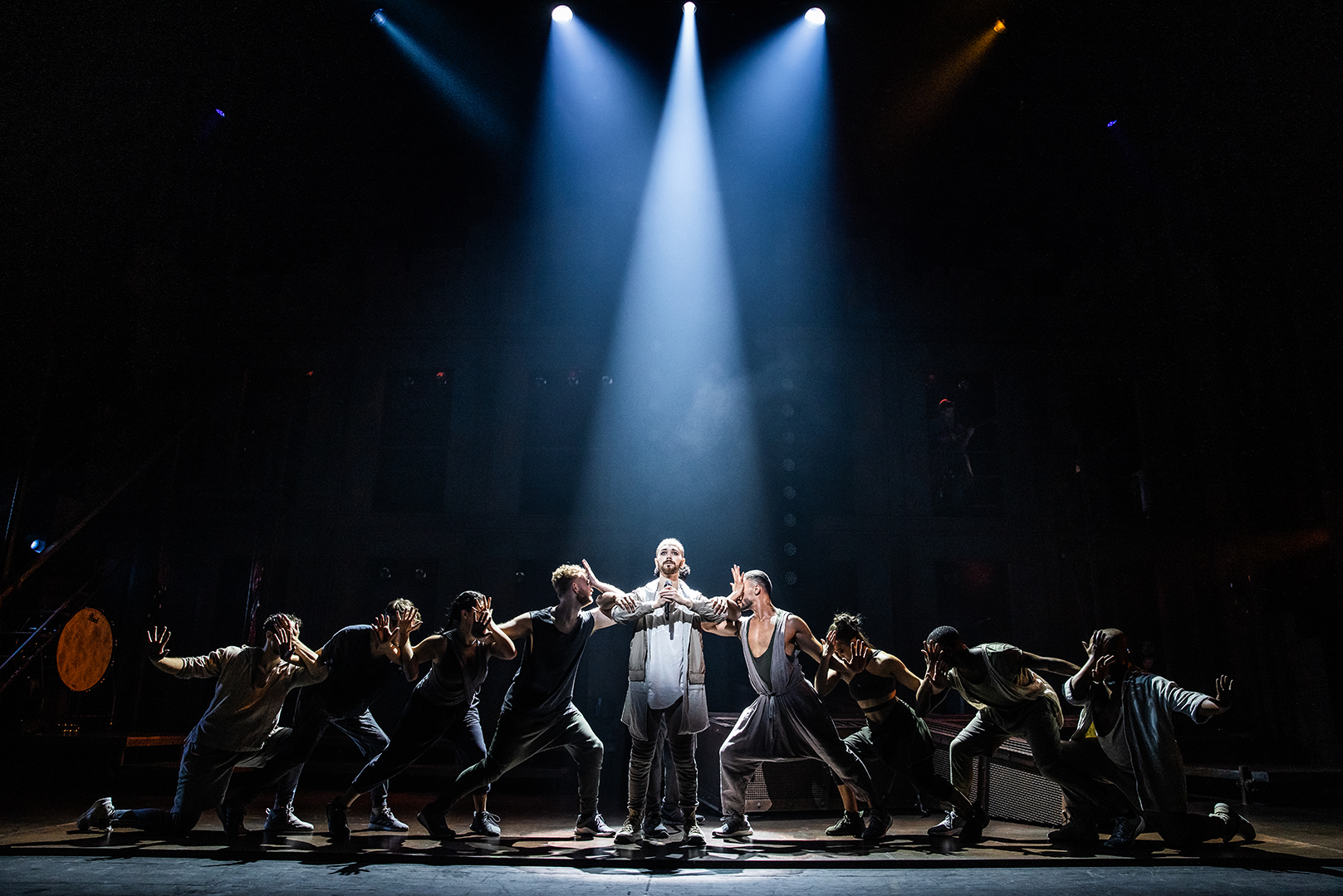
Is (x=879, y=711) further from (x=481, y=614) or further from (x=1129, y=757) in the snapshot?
(x=481, y=614)

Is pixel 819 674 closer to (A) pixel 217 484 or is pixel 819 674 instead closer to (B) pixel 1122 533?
(B) pixel 1122 533

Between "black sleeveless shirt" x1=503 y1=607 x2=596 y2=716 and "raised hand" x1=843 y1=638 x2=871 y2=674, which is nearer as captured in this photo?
"black sleeveless shirt" x1=503 y1=607 x2=596 y2=716

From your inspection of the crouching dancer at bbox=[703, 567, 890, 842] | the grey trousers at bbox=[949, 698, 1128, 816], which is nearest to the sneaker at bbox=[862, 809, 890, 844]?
the crouching dancer at bbox=[703, 567, 890, 842]

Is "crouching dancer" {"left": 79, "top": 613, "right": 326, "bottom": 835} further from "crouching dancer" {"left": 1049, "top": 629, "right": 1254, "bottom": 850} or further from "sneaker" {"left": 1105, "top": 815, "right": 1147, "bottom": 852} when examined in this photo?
"sneaker" {"left": 1105, "top": 815, "right": 1147, "bottom": 852}

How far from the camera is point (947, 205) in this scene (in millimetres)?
13648

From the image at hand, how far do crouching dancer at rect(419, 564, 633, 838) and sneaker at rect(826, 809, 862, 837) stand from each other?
1.74 metres

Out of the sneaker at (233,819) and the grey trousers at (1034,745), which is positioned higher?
the grey trousers at (1034,745)

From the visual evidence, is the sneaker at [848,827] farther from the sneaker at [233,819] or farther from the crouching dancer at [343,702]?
the sneaker at [233,819]

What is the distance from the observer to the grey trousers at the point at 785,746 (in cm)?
573

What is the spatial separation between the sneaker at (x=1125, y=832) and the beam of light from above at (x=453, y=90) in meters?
12.0

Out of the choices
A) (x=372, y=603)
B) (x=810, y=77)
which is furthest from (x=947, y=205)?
(x=372, y=603)

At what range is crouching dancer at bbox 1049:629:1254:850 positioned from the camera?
211 inches

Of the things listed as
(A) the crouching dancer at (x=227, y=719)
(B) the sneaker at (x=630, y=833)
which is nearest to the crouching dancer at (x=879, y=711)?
(B) the sneaker at (x=630, y=833)

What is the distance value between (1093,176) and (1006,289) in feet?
7.57
